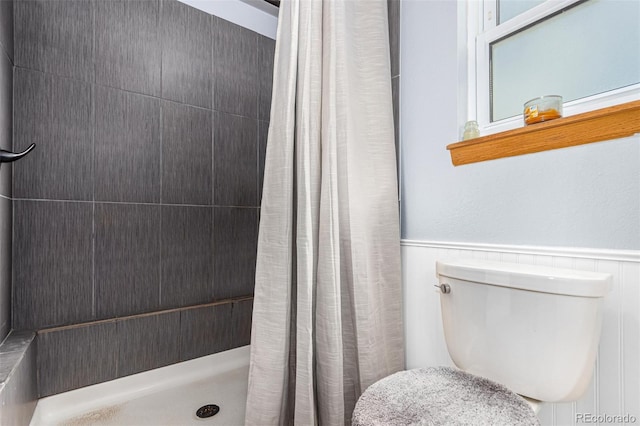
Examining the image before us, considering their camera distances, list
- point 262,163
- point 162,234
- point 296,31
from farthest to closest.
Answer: point 262,163 < point 162,234 < point 296,31

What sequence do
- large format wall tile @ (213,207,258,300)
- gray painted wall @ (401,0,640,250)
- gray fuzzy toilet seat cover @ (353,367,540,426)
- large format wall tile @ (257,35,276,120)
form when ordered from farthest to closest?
large format wall tile @ (257,35,276,120)
large format wall tile @ (213,207,258,300)
gray painted wall @ (401,0,640,250)
gray fuzzy toilet seat cover @ (353,367,540,426)

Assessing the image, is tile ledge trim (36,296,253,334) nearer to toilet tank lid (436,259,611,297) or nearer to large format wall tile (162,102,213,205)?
large format wall tile (162,102,213,205)

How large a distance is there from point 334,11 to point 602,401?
4.60ft

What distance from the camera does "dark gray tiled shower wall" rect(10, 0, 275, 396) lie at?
144 cm

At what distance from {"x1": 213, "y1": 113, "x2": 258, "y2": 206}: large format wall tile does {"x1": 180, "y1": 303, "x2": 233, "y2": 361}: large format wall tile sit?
57cm

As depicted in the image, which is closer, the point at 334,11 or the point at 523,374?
the point at 523,374

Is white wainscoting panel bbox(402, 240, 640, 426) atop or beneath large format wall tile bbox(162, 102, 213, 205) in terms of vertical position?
beneath

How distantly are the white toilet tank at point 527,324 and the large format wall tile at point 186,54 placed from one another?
152 centimetres

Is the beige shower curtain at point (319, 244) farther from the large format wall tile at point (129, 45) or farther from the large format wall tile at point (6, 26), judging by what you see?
the large format wall tile at point (6, 26)

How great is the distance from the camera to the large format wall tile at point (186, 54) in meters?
1.76

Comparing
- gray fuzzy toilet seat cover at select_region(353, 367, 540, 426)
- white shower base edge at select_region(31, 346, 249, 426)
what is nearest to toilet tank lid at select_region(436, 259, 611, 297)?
gray fuzzy toilet seat cover at select_region(353, 367, 540, 426)

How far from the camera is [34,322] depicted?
142 centimetres

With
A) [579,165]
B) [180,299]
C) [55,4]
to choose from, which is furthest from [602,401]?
[55,4]

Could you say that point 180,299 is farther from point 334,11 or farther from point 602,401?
point 602,401
